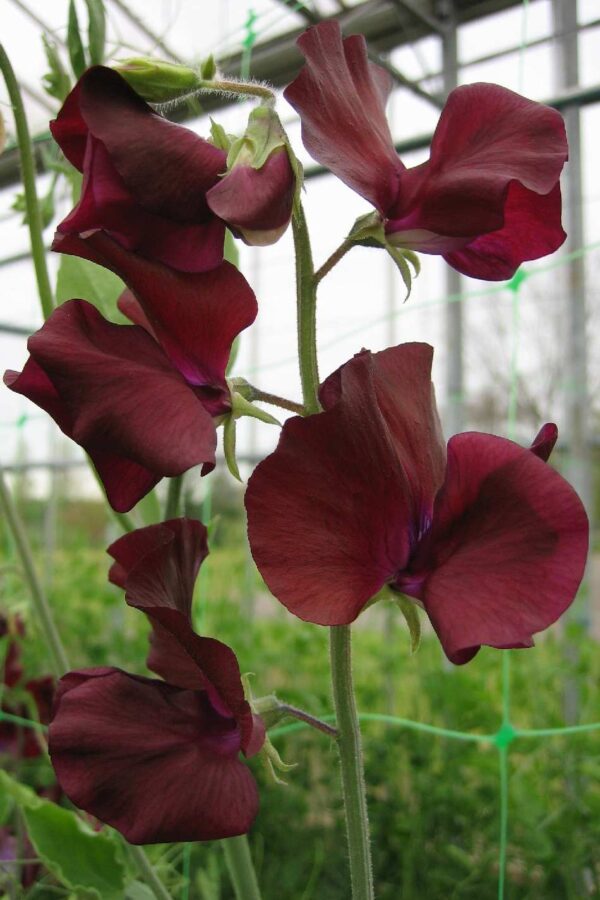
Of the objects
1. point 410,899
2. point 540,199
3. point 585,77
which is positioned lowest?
point 410,899

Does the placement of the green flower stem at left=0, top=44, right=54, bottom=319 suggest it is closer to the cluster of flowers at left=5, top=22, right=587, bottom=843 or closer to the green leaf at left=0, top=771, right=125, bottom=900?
the cluster of flowers at left=5, top=22, right=587, bottom=843

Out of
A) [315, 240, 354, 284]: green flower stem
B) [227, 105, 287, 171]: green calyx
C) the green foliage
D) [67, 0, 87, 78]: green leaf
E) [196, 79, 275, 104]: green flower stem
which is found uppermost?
[67, 0, 87, 78]: green leaf

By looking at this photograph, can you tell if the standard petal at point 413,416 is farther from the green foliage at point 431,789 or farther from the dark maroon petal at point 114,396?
the green foliage at point 431,789

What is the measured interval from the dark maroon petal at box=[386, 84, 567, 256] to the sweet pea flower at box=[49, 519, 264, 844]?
16 cm

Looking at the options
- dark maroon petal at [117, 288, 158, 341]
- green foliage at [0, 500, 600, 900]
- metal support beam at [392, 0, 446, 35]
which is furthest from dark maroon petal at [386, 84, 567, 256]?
metal support beam at [392, 0, 446, 35]

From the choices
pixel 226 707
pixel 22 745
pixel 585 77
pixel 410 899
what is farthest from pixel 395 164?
pixel 585 77

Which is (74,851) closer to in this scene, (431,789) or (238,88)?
(238,88)

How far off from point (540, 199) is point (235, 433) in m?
0.15

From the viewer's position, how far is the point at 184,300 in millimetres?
327

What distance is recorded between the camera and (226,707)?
1.14 feet

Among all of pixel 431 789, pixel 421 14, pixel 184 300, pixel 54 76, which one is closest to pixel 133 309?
pixel 184 300

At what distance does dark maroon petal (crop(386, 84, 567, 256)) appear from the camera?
1.05 ft

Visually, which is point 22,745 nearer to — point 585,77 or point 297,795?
point 297,795

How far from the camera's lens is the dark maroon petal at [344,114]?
1.06 ft
